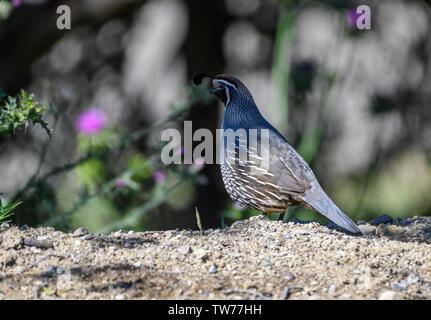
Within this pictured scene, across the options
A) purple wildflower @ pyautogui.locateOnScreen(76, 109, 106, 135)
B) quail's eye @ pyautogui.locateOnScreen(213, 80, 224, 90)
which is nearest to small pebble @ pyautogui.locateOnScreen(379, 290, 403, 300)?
quail's eye @ pyautogui.locateOnScreen(213, 80, 224, 90)

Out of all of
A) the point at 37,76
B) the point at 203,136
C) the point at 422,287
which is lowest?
the point at 422,287

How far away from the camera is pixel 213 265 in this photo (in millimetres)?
3436

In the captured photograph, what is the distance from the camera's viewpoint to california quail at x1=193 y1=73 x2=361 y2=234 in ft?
14.8

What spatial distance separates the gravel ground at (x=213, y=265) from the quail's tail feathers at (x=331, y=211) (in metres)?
0.18

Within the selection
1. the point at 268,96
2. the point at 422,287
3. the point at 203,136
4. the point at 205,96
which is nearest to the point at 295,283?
the point at 422,287

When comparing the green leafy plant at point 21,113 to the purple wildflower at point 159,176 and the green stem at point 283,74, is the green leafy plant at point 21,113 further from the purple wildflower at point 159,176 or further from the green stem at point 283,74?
the green stem at point 283,74

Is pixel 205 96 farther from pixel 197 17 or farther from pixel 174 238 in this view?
pixel 197 17

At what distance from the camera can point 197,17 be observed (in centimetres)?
783

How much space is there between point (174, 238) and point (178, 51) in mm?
4324

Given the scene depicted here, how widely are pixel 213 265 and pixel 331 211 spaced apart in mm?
1249

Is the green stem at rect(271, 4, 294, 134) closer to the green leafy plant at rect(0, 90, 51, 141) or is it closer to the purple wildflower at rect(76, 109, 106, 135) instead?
the purple wildflower at rect(76, 109, 106, 135)

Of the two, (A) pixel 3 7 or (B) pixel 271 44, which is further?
(B) pixel 271 44

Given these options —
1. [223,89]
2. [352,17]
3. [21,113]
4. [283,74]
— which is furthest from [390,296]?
[352,17]

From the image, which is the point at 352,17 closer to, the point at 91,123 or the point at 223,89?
the point at 223,89
